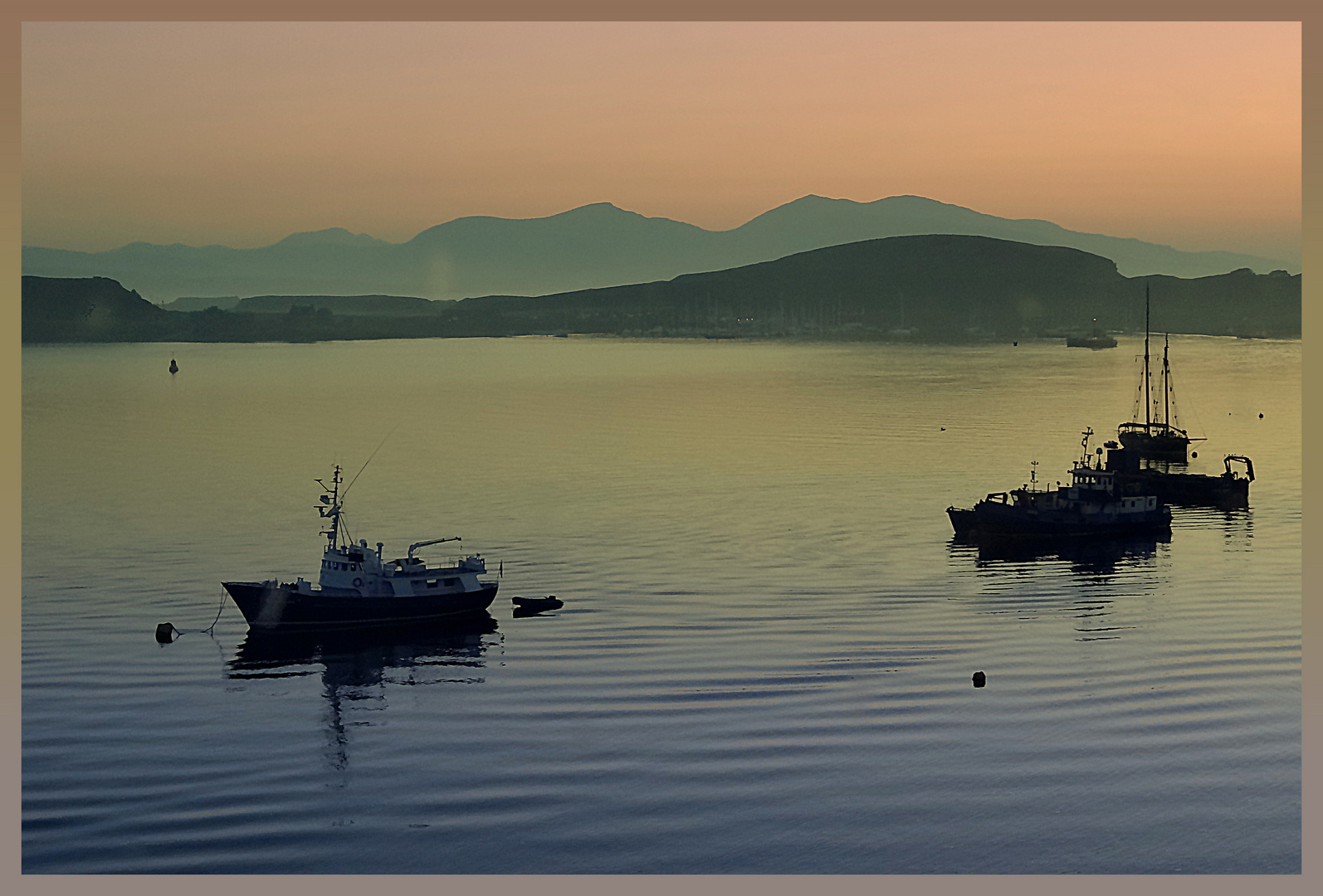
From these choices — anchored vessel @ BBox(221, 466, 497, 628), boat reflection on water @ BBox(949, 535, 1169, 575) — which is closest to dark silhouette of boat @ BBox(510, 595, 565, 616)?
anchored vessel @ BBox(221, 466, 497, 628)

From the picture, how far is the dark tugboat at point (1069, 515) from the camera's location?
361ft

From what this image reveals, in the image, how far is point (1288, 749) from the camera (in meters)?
56.1

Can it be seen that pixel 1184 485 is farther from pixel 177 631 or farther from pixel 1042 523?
pixel 177 631

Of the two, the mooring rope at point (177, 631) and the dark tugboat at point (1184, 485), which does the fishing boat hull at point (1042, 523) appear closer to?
the dark tugboat at point (1184, 485)

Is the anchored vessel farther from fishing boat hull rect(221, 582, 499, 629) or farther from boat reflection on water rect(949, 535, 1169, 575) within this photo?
boat reflection on water rect(949, 535, 1169, 575)

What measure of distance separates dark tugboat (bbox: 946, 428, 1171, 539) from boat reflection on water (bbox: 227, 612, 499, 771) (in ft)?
152

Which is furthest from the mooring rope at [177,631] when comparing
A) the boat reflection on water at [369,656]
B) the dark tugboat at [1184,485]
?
the dark tugboat at [1184,485]

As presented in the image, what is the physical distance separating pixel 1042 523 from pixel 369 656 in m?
59.9

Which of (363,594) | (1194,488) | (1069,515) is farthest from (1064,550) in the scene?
(363,594)

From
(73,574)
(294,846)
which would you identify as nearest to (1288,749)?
(294,846)

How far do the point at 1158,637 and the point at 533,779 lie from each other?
42465mm

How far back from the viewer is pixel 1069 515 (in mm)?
111625

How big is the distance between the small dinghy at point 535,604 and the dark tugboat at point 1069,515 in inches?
1646

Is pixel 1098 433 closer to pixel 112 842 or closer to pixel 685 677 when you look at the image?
pixel 685 677
